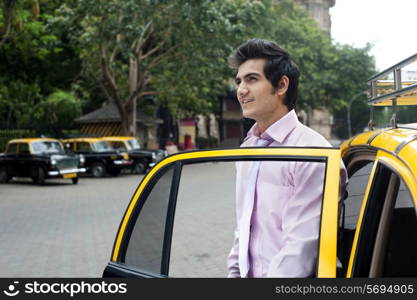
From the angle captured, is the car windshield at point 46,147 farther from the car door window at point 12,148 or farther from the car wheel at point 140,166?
the car wheel at point 140,166

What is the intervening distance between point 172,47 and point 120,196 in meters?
12.0

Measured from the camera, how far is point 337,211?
1.93m

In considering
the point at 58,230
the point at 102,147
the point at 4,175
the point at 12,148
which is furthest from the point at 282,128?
the point at 102,147

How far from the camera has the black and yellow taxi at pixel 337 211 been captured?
6.35ft

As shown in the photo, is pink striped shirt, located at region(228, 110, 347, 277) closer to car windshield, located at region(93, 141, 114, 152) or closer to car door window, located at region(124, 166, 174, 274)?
car door window, located at region(124, 166, 174, 274)

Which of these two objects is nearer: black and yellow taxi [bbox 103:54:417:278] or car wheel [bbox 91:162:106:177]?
black and yellow taxi [bbox 103:54:417:278]

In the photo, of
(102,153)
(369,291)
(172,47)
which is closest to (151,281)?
(369,291)

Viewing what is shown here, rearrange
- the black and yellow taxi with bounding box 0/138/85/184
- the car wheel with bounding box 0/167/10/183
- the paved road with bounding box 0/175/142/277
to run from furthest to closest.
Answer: the car wheel with bounding box 0/167/10/183 → the black and yellow taxi with bounding box 0/138/85/184 → the paved road with bounding box 0/175/142/277

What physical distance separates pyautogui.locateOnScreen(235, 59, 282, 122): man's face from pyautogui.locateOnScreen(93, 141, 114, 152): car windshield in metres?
23.5

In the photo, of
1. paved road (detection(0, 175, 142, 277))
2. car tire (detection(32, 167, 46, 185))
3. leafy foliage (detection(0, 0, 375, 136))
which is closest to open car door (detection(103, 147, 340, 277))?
paved road (detection(0, 175, 142, 277))

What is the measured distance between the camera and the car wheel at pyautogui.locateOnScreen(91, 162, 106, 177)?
82.7 ft

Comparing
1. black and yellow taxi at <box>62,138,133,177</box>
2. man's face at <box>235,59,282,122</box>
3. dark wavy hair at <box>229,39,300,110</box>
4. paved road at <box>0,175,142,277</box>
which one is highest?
dark wavy hair at <box>229,39,300,110</box>

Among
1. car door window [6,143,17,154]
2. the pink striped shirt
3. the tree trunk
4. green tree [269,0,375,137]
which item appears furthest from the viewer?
green tree [269,0,375,137]

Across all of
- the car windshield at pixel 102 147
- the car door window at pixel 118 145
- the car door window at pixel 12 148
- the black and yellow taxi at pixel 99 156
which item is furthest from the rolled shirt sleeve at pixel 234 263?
the car door window at pixel 118 145
